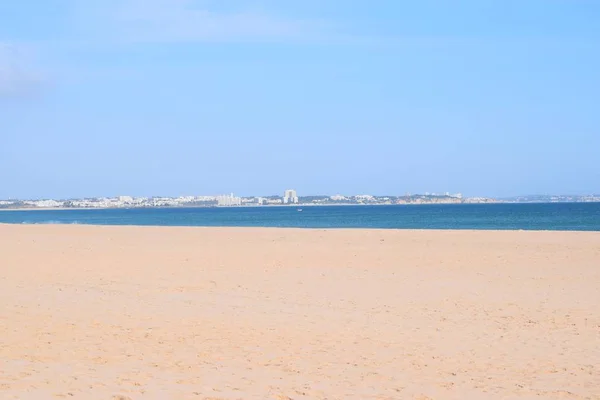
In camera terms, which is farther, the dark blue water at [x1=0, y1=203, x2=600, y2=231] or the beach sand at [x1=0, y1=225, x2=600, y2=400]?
the dark blue water at [x1=0, y1=203, x2=600, y2=231]

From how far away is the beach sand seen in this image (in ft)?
25.5

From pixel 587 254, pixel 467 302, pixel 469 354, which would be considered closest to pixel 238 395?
pixel 469 354

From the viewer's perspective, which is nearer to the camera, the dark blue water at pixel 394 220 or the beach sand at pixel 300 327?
the beach sand at pixel 300 327

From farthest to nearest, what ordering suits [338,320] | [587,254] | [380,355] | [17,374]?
1. [587,254]
2. [338,320]
3. [380,355]
4. [17,374]

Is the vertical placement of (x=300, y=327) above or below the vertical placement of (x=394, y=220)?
below

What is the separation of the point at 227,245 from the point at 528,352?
65.7ft

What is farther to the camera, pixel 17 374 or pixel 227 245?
pixel 227 245

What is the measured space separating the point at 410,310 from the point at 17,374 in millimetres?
7190

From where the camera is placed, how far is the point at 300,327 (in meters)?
11.4

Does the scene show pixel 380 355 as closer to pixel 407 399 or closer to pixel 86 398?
pixel 407 399

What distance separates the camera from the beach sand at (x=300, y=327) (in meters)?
7.76

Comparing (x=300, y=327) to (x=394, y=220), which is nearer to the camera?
(x=300, y=327)

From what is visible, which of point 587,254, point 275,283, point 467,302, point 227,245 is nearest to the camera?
point 467,302

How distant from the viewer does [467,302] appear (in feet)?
46.6
